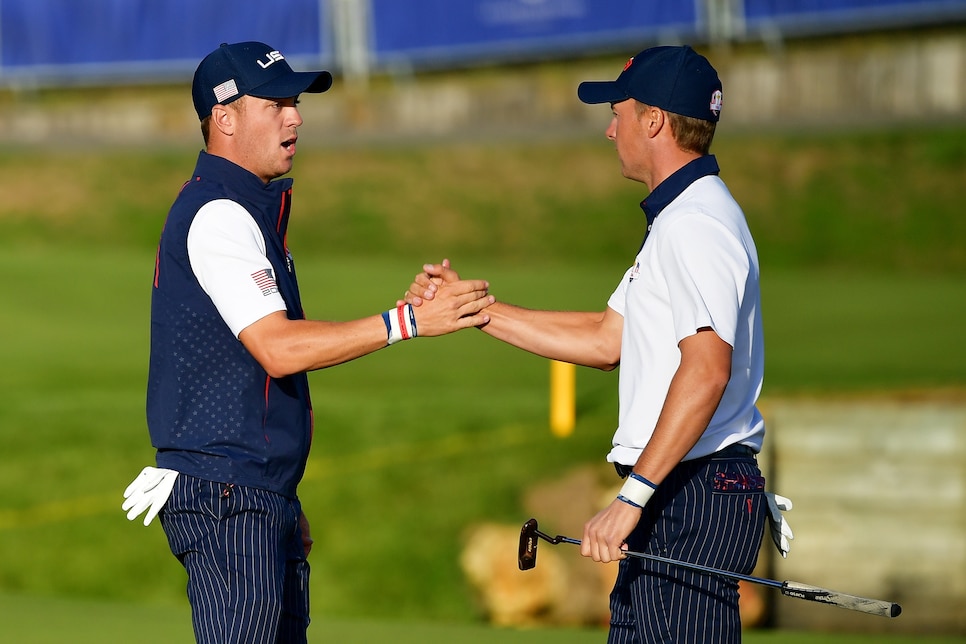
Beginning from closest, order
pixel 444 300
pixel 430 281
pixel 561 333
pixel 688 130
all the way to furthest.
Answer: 1. pixel 688 130
2. pixel 444 300
3. pixel 430 281
4. pixel 561 333

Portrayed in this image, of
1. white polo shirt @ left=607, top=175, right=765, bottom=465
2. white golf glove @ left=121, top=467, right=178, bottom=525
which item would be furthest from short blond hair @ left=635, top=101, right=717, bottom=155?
white golf glove @ left=121, top=467, right=178, bottom=525

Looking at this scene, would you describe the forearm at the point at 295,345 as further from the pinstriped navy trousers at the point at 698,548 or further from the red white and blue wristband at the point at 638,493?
the pinstriped navy trousers at the point at 698,548

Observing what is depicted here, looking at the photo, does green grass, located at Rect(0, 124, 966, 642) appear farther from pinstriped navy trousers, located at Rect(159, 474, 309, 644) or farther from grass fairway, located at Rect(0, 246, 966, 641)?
pinstriped navy trousers, located at Rect(159, 474, 309, 644)

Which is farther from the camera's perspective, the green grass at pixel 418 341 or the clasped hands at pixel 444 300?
the green grass at pixel 418 341

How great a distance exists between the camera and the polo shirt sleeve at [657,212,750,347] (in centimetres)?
338

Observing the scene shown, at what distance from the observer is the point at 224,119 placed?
376 centimetres

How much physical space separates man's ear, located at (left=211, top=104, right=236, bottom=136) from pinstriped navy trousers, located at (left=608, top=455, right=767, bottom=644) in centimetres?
148

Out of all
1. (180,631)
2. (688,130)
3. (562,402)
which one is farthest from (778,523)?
(562,402)

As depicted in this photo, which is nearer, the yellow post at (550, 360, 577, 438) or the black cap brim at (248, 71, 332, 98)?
the black cap brim at (248, 71, 332, 98)

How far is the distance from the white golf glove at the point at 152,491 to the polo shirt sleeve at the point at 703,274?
136 centimetres

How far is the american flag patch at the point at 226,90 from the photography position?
3.73 metres

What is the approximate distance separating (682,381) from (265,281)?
106 cm

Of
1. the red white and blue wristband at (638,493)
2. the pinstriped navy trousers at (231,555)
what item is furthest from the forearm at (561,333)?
the pinstriped navy trousers at (231,555)

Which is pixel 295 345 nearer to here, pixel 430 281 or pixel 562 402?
pixel 430 281
